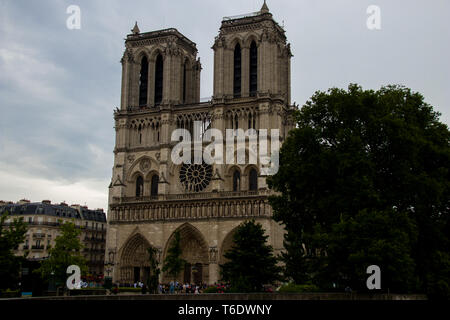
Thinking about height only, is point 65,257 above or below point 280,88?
below

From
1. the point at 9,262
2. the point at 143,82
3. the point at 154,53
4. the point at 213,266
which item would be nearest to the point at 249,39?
the point at 154,53

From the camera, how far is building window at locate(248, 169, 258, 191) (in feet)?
177

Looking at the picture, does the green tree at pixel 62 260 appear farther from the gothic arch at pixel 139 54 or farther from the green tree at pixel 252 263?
the gothic arch at pixel 139 54

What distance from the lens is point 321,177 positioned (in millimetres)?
30609

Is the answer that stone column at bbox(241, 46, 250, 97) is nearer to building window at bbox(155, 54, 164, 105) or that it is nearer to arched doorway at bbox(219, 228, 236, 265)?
building window at bbox(155, 54, 164, 105)

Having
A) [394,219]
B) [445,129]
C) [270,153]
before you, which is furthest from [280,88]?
[394,219]

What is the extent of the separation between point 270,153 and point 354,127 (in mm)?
22023

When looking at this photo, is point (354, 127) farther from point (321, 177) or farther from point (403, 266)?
point (403, 266)

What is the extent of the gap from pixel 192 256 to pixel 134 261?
19.3ft

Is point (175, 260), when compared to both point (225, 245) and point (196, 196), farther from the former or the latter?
point (196, 196)

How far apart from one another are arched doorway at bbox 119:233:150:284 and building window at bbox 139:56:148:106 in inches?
544

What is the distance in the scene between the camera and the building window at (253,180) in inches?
2128

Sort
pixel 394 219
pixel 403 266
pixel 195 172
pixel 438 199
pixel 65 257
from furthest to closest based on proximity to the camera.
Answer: pixel 195 172 < pixel 65 257 < pixel 438 199 < pixel 394 219 < pixel 403 266

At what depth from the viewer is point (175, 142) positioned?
5734cm
